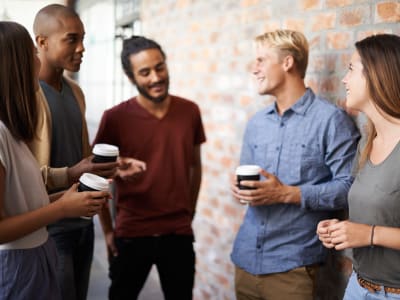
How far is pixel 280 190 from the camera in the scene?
6.26 ft

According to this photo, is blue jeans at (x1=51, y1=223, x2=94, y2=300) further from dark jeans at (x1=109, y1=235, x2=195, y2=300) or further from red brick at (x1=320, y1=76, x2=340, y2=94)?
red brick at (x1=320, y1=76, x2=340, y2=94)

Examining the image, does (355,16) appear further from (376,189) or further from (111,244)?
(111,244)

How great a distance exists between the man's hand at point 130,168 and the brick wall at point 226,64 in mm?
751

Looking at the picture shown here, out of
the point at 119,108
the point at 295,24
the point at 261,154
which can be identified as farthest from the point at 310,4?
the point at 119,108

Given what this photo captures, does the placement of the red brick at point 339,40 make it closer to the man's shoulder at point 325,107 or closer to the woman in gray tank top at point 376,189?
the man's shoulder at point 325,107

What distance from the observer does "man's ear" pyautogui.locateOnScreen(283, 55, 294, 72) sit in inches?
79.7

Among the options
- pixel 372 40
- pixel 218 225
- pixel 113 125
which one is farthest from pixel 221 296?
pixel 372 40

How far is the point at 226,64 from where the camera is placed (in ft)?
9.74

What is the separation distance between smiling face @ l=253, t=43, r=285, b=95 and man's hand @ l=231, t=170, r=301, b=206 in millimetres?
360

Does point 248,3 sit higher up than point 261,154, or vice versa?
point 248,3

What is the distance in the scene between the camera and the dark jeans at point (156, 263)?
7.72 ft

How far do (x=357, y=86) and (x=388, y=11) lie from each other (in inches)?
16.1

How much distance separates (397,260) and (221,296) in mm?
1798

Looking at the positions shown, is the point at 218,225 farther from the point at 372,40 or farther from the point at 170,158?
the point at 372,40
